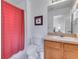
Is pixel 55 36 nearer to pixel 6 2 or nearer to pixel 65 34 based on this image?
pixel 65 34

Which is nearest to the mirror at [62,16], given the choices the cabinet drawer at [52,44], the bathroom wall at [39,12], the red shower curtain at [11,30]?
the bathroom wall at [39,12]

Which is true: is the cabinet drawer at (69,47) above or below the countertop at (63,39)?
below

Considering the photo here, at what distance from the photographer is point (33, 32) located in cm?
170

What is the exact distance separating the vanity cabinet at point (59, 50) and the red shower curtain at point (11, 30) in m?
0.77

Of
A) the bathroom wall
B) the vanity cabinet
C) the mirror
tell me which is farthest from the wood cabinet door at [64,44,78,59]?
the bathroom wall

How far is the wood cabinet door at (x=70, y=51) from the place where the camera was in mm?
1806

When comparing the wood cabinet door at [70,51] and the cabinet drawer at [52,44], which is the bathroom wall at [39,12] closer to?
the cabinet drawer at [52,44]

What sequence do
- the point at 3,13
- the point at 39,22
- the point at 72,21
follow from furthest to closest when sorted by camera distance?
the point at 72,21 → the point at 39,22 → the point at 3,13

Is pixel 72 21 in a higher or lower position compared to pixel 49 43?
higher

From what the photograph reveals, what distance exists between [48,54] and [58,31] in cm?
51

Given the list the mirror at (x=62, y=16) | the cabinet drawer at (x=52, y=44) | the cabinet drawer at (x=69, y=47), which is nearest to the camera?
the cabinet drawer at (x=69, y=47)

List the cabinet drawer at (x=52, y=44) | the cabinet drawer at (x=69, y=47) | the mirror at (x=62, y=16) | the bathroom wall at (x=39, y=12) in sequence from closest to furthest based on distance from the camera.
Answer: the bathroom wall at (x=39, y=12) < the cabinet drawer at (x=69, y=47) < the mirror at (x=62, y=16) < the cabinet drawer at (x=52, y=44)

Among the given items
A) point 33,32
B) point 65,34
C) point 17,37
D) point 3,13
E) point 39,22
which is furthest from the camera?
point 65,34

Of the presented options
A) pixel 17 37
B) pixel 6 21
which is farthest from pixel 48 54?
pixel 6 21
